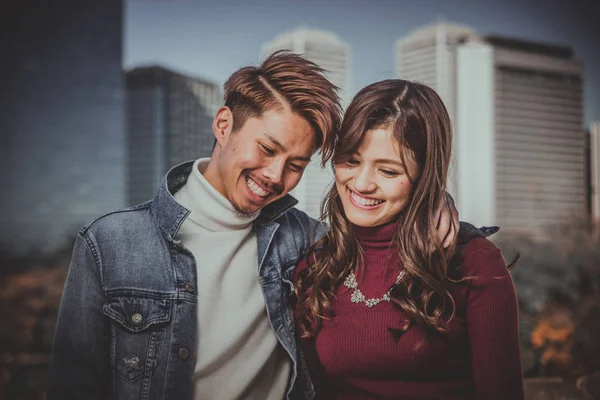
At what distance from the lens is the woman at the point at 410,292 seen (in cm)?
144

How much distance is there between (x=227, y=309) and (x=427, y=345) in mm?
561

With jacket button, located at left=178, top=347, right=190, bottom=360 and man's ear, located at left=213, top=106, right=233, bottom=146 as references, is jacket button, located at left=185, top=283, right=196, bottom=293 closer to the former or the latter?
jacket button, located at left=178, top=347, right=190, bottom=360

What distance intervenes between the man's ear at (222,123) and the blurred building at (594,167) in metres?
7.92

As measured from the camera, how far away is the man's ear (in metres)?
1.61

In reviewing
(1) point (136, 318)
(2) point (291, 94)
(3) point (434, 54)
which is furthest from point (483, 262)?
(3) point (434, 54)

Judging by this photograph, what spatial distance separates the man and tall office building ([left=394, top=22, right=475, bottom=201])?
16.6 ft

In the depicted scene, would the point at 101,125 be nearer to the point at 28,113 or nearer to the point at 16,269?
the point at 28,113

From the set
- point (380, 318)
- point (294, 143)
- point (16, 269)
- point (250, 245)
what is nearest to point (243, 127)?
point (294, 143)

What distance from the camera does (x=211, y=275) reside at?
1548 mm

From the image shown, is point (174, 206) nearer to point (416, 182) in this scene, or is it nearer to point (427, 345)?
point (416, 182)

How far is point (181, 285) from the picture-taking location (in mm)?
1505

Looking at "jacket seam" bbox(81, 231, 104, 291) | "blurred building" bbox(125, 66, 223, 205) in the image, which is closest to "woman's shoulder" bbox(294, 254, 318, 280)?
"jacket seam" bbox(81, 231, 104, 291)

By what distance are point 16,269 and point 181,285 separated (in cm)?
490

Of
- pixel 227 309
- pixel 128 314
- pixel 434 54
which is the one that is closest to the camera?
pixel 128 314
